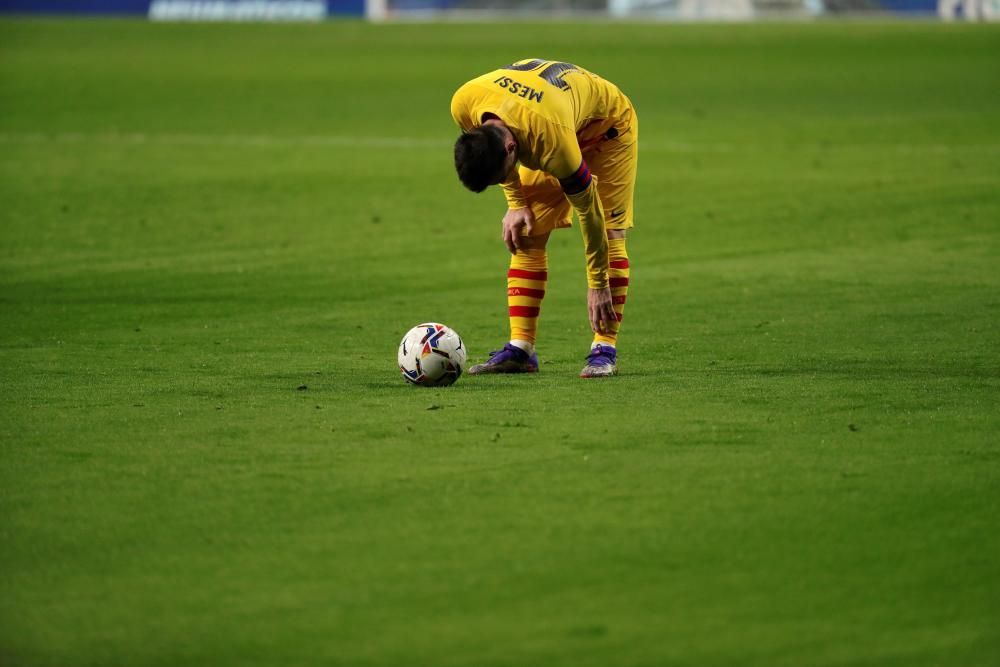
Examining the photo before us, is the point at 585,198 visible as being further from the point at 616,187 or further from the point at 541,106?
the point at 616,187

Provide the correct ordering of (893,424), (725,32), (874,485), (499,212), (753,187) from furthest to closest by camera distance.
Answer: (725,32) < (753,187) < (499,212) < (893,424) < (874,485)

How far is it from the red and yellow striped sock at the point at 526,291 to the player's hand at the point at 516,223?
7.1 inches

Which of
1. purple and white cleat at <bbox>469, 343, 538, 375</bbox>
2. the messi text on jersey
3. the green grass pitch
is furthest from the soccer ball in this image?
the messi text on jersey

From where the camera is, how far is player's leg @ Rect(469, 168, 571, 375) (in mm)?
8812

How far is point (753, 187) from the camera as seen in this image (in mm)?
17969

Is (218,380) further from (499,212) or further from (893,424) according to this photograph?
(499,212)

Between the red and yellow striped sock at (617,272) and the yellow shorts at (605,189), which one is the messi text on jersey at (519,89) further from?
the red and yellow striped sock at (617,272)

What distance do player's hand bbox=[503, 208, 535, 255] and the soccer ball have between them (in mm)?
740

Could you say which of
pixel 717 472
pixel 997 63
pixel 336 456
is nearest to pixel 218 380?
pixel 336 456

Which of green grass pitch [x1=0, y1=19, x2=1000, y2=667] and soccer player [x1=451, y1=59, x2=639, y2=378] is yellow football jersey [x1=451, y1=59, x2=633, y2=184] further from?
green grass pitch [x1=0, y1=19, x2=1000, y2=667]

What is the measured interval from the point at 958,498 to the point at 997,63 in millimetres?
31325

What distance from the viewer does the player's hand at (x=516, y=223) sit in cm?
877

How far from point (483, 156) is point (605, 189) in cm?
178

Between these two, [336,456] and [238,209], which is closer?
[336,456]
